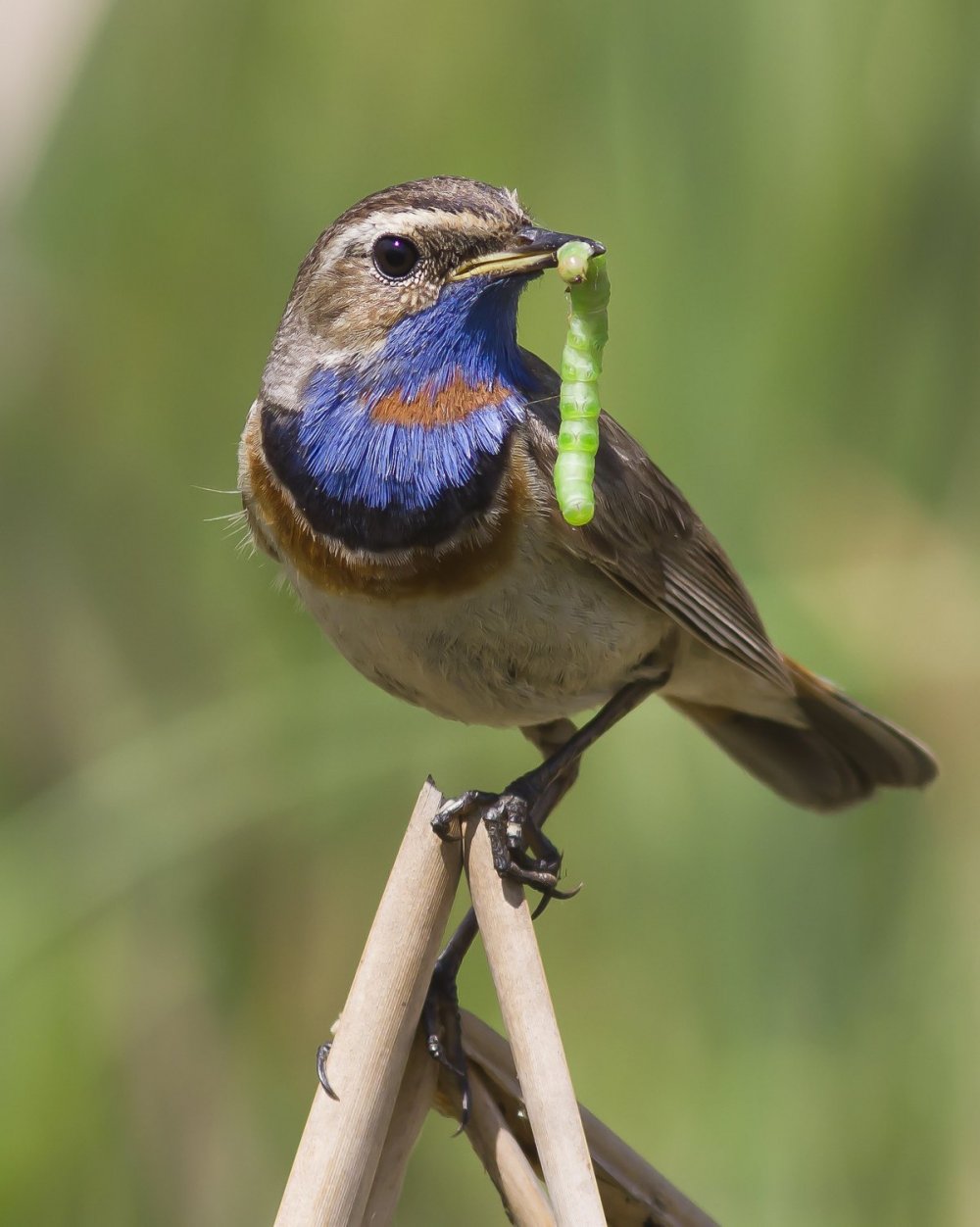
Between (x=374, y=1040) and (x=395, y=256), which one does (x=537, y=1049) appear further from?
(x=395, y=256)

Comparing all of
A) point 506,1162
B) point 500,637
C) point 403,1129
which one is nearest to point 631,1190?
point 506,1162

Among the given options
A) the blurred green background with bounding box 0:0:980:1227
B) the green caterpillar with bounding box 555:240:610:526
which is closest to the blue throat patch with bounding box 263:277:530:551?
the green caterpillar with bounding box 555:240:610:526

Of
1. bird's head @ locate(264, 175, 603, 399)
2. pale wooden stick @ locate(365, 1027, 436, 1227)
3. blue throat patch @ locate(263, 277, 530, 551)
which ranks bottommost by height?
pale wooden stick @ locate(365, 1027, 436, 1227)

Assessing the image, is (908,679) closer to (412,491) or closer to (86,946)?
(412,491)

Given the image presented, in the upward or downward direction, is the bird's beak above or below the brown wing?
above

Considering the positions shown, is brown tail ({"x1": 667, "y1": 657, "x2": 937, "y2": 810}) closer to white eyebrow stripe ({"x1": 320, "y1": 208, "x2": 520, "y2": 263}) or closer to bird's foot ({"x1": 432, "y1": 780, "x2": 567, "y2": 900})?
bird's foot ({"x1": 432, "y1": 780, "x2": 567, "y2": 900})

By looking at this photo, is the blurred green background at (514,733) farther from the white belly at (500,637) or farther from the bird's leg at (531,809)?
the white belly at (500,637)

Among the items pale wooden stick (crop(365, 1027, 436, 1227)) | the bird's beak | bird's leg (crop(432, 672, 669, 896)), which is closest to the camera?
pale wooden stick (crop(365, 1027, 436, 1227))
